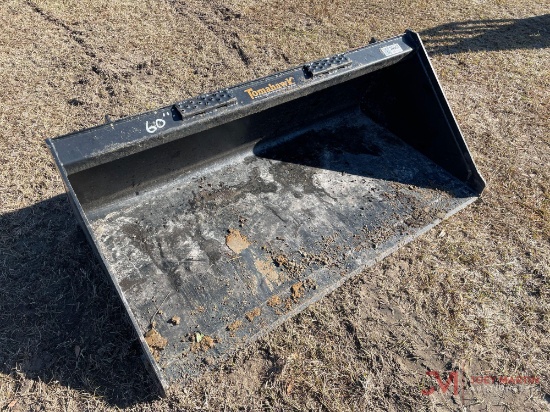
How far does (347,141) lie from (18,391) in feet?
8.86

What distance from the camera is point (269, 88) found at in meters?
2.68

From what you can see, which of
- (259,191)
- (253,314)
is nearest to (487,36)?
(259,191)

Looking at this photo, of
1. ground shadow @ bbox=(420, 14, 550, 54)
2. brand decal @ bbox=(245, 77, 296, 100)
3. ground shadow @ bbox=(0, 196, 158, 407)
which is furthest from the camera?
ground shadow @ bbox=(420, 14, 550, 54)

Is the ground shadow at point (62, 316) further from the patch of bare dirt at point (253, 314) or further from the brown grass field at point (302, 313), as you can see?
the patch of bare dirt at point (253, 314)

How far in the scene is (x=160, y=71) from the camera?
14.5 feet

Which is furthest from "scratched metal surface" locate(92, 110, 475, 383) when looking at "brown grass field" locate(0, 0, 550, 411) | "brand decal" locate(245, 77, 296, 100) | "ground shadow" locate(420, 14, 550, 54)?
"ground shadow" locate(420, 14, 550, 54)

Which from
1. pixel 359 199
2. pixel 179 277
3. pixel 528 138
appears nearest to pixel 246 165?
pixel 359 199

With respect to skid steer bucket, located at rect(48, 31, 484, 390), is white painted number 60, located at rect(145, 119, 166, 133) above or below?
above

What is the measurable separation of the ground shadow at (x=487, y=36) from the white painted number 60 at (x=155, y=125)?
3936mm

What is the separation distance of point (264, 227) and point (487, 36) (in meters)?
4.58

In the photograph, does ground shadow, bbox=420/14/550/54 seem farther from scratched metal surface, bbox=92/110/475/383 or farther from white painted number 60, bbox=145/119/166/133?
white painted number 60, bbox=145/119/166/133

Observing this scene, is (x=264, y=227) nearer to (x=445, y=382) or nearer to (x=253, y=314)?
(x=253, y=314)

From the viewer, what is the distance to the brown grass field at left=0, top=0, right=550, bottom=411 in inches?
83.6

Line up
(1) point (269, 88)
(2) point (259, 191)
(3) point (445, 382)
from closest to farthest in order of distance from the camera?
(3) point (445, 382), (1) point (269, 88), (2) point (259, 191)
